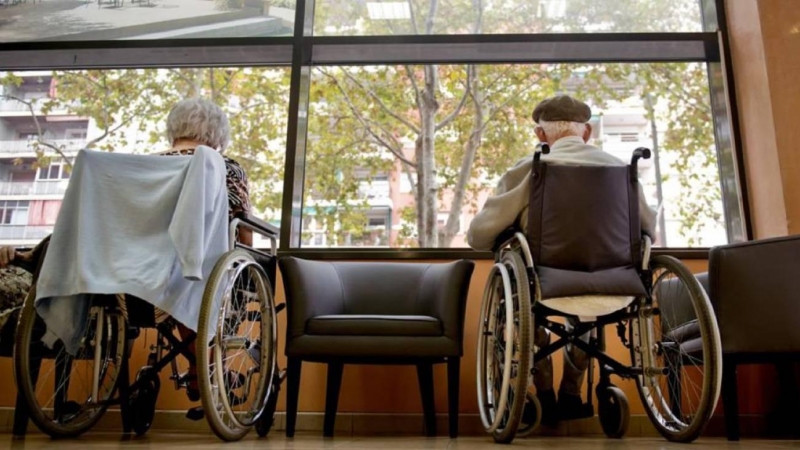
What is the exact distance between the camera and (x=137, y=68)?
3648 mm

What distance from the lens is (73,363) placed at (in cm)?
226

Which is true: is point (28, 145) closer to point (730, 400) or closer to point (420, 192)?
point (420, 192)

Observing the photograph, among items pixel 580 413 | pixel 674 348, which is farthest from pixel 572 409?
pixel 674 348

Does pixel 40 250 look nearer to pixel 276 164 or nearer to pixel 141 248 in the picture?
pixel 141 248

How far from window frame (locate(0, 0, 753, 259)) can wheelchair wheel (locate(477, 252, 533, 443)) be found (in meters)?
1.37

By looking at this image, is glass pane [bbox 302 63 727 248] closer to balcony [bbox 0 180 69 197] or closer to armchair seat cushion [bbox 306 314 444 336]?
armchair seat cushion [bbox 306 314 444 336]

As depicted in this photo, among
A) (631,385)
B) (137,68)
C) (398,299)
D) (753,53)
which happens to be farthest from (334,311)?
(753,53)

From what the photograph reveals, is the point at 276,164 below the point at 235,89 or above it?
below

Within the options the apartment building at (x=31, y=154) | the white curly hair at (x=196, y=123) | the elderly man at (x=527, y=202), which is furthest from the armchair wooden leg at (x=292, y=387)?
the apartment building at (x=31, y=154)

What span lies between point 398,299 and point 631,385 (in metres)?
1.08

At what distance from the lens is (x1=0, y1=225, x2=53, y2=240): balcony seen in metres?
→ 3.25

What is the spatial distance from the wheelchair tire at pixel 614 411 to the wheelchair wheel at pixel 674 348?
133 millimetres

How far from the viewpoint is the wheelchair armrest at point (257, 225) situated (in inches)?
82.4

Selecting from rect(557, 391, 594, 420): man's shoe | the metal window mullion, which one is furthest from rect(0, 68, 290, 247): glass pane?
rect(557, 391, 594, 420): man's shoe
